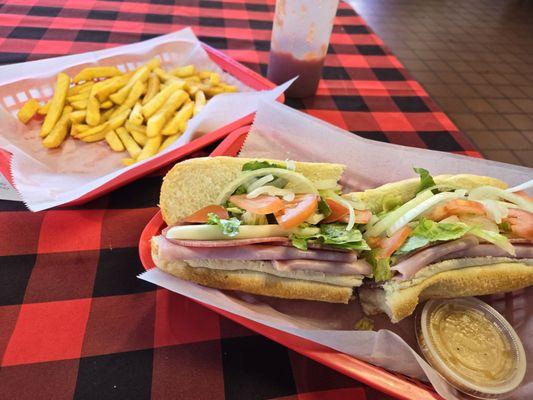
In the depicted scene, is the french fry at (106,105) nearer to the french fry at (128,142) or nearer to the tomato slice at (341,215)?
the french fry at (128,142)

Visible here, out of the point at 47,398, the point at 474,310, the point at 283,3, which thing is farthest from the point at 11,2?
the point at 474,310

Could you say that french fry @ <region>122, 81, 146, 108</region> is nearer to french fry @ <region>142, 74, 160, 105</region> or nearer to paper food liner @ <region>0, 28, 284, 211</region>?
french fry @ <region>142, 74, 160, 105</region>

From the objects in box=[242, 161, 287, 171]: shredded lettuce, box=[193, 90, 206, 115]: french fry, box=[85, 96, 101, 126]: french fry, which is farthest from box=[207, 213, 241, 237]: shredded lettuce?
box=[85, 96, 101, 126]: french fry

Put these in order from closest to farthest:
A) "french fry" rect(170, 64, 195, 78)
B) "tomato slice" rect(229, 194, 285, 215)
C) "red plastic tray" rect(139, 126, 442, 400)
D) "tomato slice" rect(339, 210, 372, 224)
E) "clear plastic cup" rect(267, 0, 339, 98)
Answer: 1. "red plastic tray" rect(139, 126, 442, 400)
2. "tomato slice" rect(229, 194, 285, 215)
3. "tomato slice" rect(339, 210, 372, 224)
4. "clear plastic cup" rect(267, 0, 339, 98)
5. "french fry" rect(170, 64, 195, 78)

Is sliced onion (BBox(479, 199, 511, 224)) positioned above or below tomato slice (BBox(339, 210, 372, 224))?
above

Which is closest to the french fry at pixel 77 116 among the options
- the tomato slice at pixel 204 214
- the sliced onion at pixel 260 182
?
the tomato slice at pixel 204 214

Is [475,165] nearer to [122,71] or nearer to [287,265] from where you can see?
[287,265]
